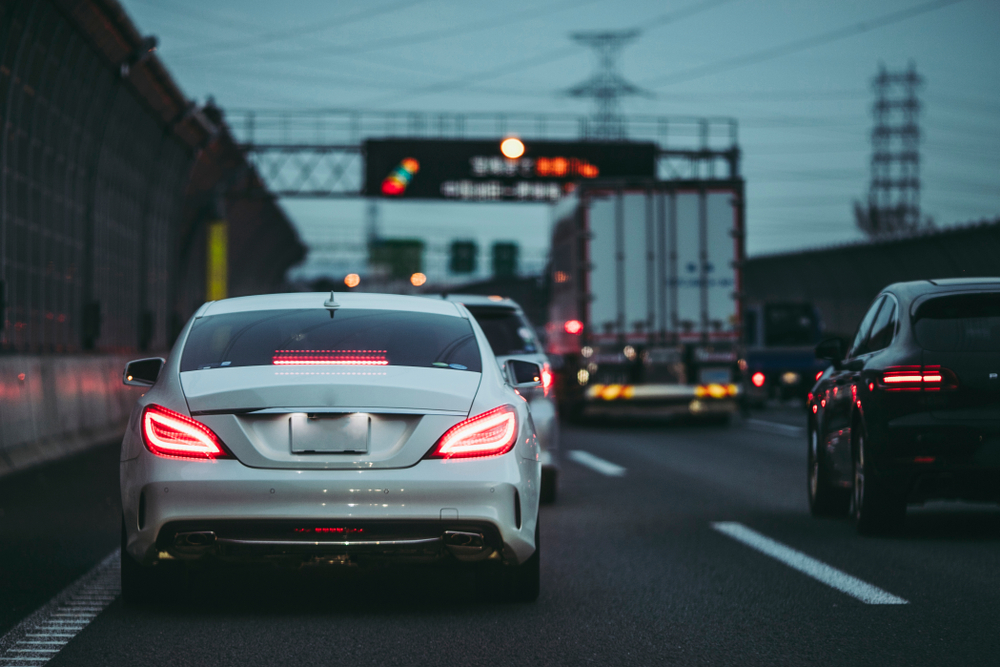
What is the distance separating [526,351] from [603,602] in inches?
194

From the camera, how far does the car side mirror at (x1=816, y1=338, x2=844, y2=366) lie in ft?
31.9

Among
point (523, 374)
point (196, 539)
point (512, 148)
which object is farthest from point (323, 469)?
point (512, 148)

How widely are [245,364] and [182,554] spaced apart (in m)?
0.89

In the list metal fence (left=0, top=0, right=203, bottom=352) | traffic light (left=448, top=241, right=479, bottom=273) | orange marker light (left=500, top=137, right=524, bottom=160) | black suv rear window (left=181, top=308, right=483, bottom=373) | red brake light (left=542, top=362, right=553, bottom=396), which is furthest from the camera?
traffic light (left=448, top=241, right=479, bottom=273)

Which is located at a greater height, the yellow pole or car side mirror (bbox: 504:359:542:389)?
the yellow pole

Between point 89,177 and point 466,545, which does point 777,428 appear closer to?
point 89,177

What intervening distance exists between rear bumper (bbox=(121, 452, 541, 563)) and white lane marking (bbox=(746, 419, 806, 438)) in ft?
49.6

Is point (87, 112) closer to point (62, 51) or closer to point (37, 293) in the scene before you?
point (62, 51)

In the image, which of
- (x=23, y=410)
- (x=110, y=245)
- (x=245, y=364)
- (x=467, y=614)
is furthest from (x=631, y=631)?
(x=110, y=245)

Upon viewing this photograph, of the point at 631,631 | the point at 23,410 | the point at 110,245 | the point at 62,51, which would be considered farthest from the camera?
the point at 110,245

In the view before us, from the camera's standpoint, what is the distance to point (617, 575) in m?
7.51

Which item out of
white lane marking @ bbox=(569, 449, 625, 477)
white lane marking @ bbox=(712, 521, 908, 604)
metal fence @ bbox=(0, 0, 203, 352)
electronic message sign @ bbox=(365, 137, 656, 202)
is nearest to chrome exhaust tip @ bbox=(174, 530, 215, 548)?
white lane marking @ bbox=(712, 521, 908, 604)

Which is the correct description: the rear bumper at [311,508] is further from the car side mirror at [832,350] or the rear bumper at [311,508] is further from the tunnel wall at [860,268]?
the tunnel wall at [860,268]

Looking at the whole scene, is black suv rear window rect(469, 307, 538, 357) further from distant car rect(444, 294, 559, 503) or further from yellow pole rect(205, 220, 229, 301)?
yellow pole rect(205, 220, 229, 301)
